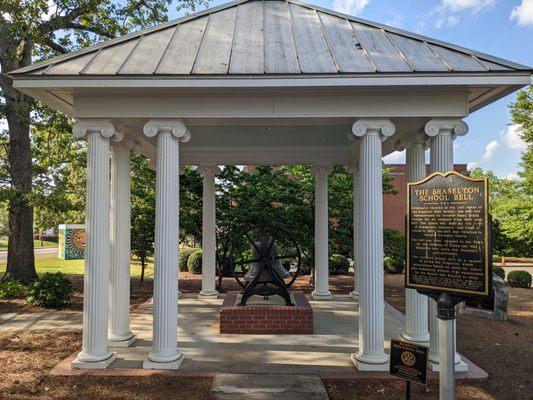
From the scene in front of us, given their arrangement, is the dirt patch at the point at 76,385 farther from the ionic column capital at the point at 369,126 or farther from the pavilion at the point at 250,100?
the ionic column capital at the point at 369,126

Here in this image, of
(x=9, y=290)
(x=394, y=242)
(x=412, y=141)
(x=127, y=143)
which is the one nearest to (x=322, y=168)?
(x=412, y=141)

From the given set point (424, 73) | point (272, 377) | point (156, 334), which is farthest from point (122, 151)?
point (424, 73)

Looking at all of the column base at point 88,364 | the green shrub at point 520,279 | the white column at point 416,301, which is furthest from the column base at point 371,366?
the green shrub at point 520,279

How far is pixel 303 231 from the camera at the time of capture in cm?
1528

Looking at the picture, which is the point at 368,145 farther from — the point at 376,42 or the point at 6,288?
the point at 6,288

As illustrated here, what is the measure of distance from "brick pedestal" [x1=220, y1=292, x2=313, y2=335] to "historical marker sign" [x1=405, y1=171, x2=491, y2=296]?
4.29m

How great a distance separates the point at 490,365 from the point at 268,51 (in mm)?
6986

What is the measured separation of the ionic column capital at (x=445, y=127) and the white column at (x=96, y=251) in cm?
540

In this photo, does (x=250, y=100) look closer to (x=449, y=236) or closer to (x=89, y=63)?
(x=89, y=63)

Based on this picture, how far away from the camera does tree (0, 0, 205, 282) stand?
13008 mm

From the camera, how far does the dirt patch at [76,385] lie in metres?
5.47

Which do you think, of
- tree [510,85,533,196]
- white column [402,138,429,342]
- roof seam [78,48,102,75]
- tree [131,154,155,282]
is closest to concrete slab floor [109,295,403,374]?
white column [402,138,429,342]

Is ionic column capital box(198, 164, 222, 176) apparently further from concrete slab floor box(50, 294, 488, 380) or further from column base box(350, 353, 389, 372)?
column base box(350, 353, 389, 372)

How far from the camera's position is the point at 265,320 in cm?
862
